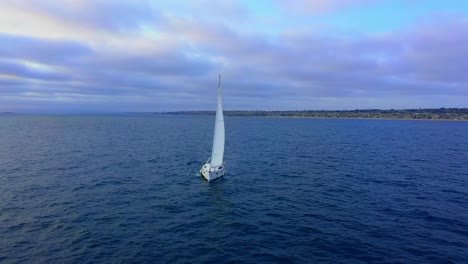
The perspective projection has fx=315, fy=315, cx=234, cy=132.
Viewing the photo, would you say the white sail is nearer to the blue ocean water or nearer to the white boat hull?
the white boat hull

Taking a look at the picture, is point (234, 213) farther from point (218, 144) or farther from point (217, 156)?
point (218, 144)

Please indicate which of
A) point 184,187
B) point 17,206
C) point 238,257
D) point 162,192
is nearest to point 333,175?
point 184,187

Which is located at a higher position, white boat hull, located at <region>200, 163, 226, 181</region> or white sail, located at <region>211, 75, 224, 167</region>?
white sail, located at <region>211, 75, 224, 167</region>

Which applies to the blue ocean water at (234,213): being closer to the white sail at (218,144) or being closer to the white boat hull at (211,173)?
the white boat hull at (211,173)

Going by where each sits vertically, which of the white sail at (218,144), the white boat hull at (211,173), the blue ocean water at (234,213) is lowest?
the blue ocean water at (234,213)

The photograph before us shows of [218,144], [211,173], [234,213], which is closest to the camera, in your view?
[234,213]

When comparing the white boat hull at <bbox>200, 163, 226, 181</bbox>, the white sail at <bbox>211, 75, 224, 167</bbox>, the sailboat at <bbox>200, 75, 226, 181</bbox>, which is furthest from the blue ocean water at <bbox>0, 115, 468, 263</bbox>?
the white sail at <bbox>211, 75, 224, 167</bbox>

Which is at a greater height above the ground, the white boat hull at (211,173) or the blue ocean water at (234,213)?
the white boat hull at (211,173)

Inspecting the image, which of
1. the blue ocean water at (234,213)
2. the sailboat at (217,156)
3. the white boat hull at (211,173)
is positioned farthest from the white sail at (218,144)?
the blue ocean water at (234,213)

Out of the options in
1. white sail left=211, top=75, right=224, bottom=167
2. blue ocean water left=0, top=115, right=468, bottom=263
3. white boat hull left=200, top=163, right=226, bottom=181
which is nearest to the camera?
blue ocean water left=0, top=115, right=468, bottom=263

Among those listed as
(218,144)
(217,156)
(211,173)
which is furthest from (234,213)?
(218,144)

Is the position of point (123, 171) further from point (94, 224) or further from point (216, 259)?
point (216, 259)
